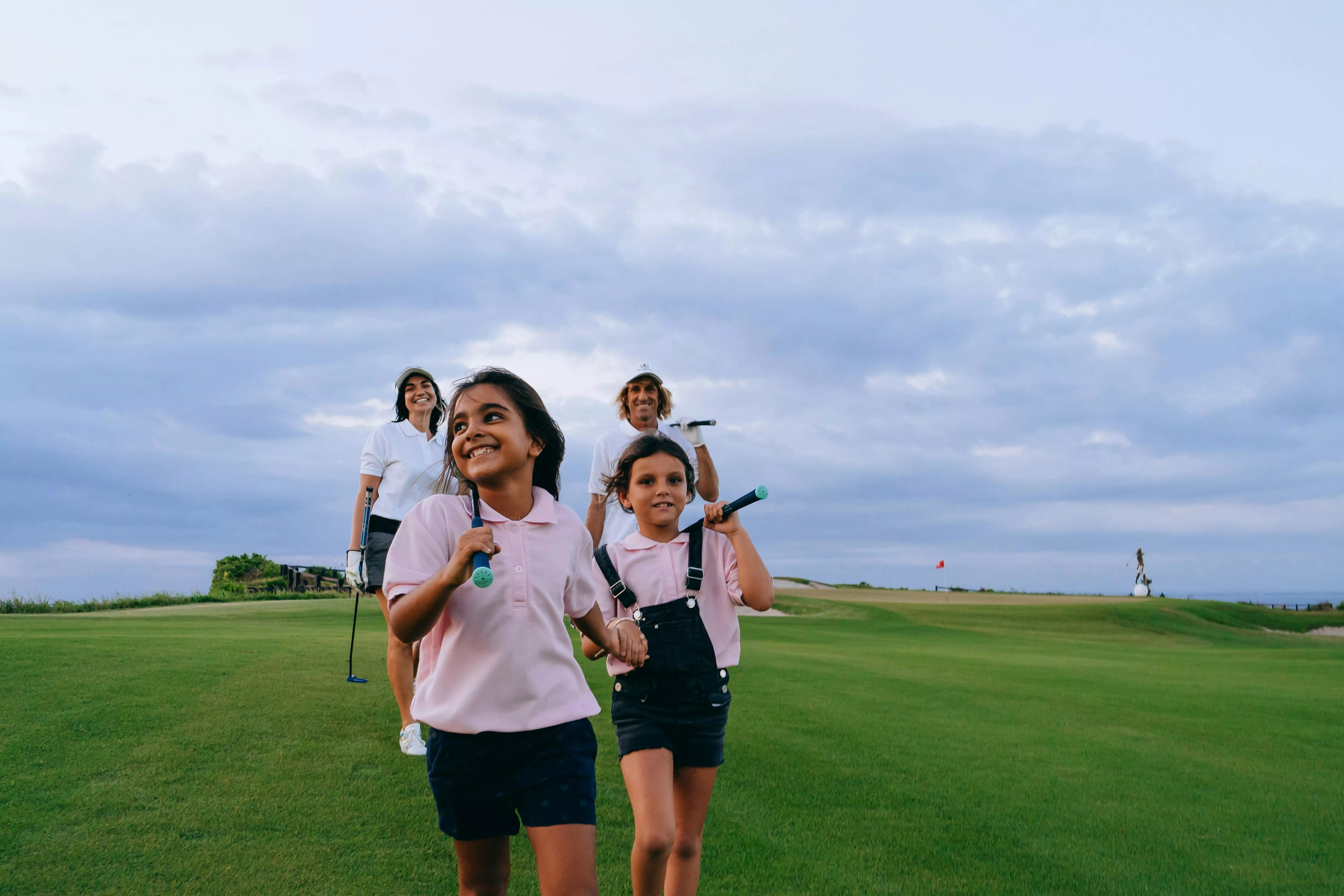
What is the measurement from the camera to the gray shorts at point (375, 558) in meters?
5.47

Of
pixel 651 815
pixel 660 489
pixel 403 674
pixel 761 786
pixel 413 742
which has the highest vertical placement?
pixel 660 489

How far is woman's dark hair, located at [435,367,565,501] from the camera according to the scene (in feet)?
9.08

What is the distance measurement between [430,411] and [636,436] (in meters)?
1.82

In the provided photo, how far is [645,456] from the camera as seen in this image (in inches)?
135

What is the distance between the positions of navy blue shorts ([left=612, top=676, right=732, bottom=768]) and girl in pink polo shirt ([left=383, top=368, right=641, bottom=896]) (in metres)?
0.51

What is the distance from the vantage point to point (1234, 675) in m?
12.1

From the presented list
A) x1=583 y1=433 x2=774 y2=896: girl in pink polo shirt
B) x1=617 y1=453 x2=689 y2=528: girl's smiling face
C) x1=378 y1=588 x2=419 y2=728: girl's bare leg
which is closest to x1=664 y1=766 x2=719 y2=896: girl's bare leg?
x1=583 y1=433 x2=774 y2=896: girl in pink polo shirt

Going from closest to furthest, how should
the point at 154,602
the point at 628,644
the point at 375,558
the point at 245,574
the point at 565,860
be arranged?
1. the point at 565,860
2. the point at 628,644
3. the point at 375,558
4. the point at 154,602
5. the point at 245,574

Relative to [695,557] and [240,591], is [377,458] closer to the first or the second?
[695,557]

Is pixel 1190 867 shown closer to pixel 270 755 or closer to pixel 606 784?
pixel 606 784

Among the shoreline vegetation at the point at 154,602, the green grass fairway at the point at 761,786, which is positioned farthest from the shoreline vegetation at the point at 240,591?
the green grass fairway at the point at 761,786

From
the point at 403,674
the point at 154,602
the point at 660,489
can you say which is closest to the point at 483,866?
the point at 660,489

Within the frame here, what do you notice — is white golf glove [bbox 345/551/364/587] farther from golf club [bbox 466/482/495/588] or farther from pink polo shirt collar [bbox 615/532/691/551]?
golf club [bbox 466/482/495/588]

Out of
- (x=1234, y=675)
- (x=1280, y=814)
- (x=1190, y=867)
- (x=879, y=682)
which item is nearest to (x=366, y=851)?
(x=1190, y=867)
